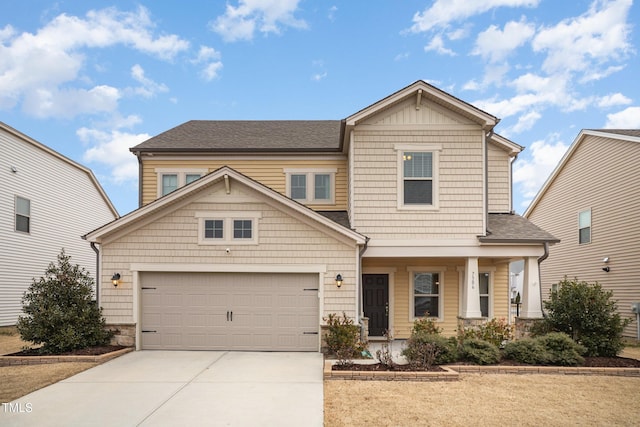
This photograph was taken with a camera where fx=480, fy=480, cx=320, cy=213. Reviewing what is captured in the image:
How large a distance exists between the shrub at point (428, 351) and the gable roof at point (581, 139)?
10.8m

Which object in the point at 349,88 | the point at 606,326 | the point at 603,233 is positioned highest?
the point at 349,88

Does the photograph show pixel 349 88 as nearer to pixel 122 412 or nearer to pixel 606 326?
pixel 606 326

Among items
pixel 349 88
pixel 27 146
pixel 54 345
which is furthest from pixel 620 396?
pixel 27 146

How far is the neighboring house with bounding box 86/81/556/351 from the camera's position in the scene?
1206cm

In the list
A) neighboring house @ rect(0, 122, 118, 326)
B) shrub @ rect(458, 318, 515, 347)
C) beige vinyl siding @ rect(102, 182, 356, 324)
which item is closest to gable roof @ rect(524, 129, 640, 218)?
shrub @ rect(458, 318, 515, 347)

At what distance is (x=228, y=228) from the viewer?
481 inches

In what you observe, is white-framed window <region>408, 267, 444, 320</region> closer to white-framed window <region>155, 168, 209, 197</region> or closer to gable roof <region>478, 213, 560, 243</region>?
gable roof <region>478, 213, 560, 243</region>

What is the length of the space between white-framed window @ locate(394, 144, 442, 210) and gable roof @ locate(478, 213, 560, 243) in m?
1.76

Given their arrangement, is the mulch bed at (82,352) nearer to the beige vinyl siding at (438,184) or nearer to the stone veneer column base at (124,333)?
the stone veneer column base at (124,333)

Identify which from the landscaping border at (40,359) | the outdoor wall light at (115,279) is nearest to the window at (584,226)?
the outdoor wall light at (115,279)

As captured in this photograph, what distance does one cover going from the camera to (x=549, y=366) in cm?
976

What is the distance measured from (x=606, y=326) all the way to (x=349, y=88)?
15218 millimetres

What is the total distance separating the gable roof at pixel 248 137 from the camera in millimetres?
14930

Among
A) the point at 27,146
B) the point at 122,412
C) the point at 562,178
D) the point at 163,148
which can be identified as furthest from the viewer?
the point at 562,178
